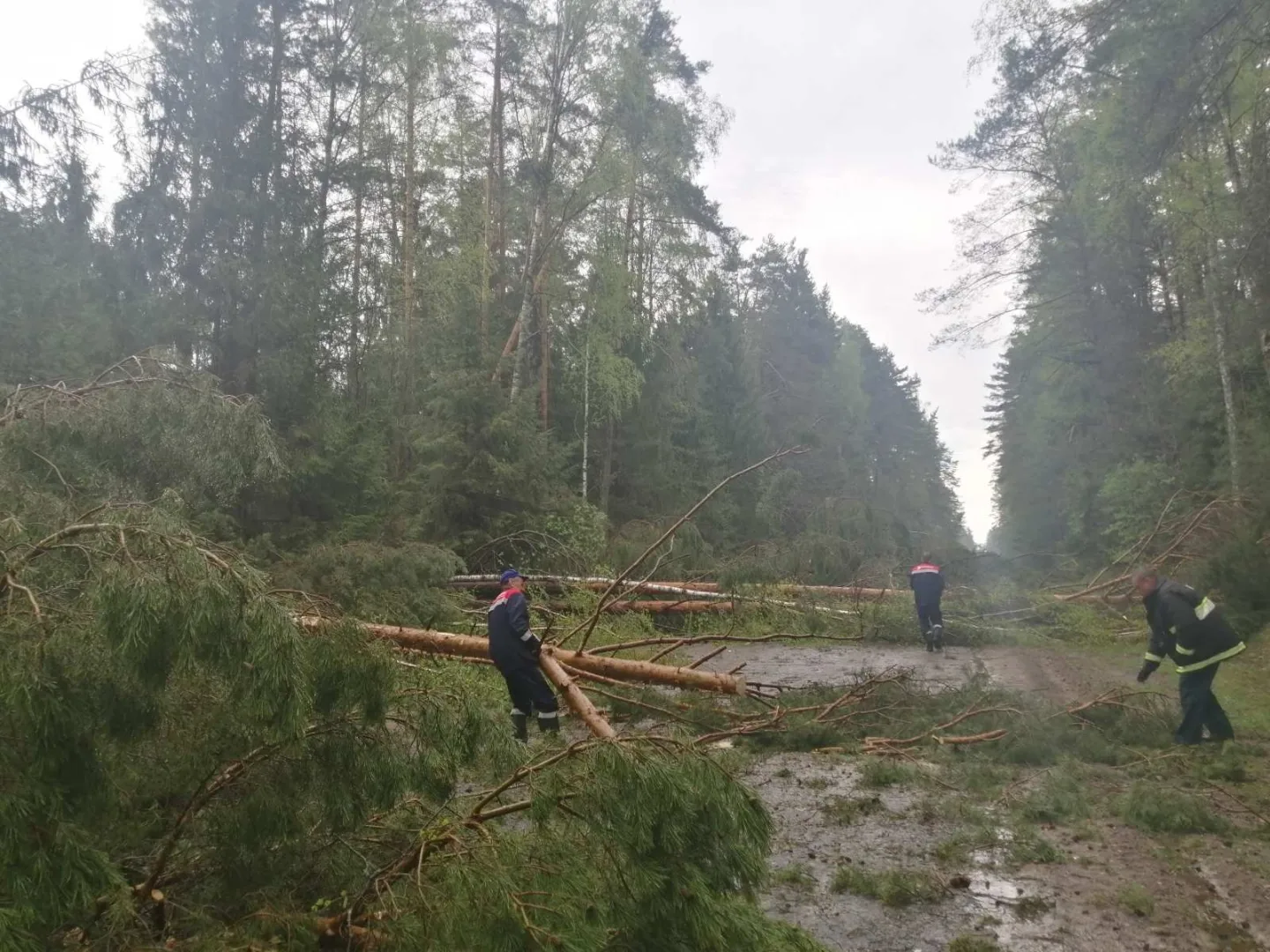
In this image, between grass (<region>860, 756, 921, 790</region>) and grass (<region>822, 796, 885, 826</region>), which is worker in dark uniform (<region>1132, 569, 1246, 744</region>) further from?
grass (<region>822, 796, 885, 826</region>)

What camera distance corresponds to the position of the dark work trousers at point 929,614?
997cm

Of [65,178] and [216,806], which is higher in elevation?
[65,178]

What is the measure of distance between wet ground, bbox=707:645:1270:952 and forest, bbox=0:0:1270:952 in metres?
0.03

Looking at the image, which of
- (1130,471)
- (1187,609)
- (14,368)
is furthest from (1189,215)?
(14,368)

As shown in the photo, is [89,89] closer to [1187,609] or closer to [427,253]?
[427,253]

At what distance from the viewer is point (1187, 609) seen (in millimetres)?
5707

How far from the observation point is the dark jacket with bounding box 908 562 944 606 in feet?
32.4

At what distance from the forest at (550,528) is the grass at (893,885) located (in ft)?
0.08

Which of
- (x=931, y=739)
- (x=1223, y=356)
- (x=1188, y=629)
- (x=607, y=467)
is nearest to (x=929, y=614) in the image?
(x=931, y=739)

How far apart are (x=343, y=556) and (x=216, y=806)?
5025 millimetres

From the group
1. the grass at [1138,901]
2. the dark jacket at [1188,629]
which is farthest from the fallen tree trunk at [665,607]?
the grass at [1138,901]

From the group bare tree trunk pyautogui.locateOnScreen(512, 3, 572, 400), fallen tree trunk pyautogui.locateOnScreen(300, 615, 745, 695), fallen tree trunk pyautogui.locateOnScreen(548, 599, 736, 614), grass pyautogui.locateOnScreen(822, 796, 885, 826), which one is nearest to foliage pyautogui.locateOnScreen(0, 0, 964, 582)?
bare tree trunk pyautogui.locateOnScreen(512, 3, 572, 400)

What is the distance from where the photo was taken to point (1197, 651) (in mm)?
5574

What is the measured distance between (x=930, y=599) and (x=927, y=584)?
21 cm
